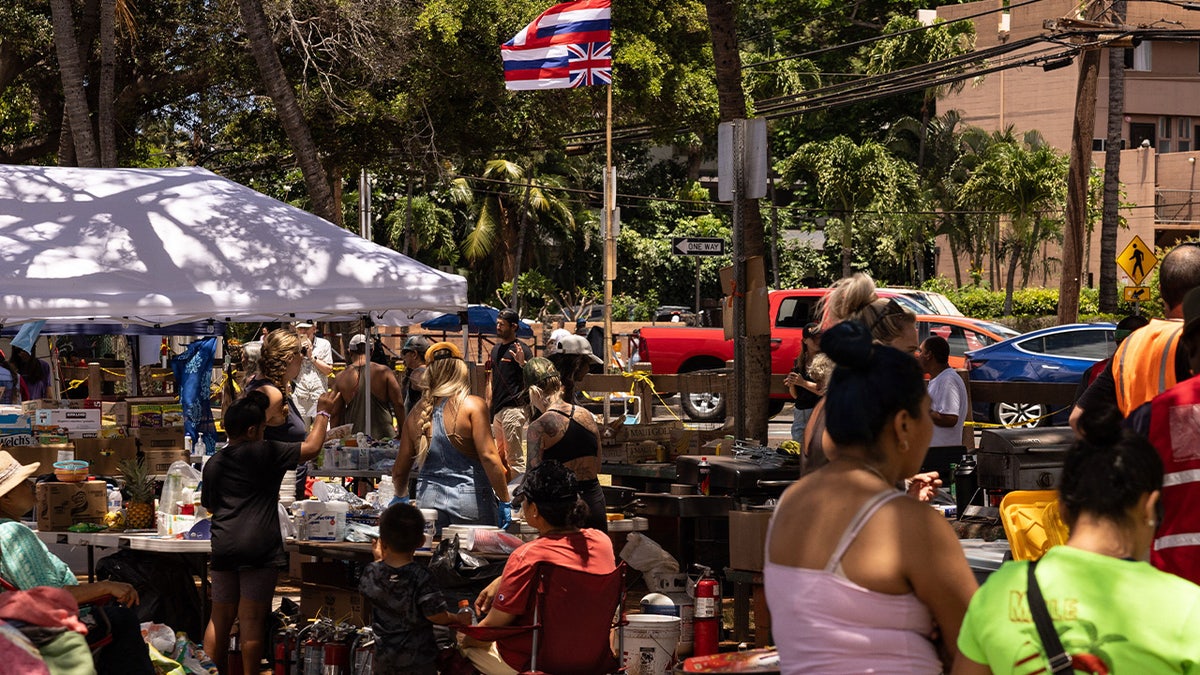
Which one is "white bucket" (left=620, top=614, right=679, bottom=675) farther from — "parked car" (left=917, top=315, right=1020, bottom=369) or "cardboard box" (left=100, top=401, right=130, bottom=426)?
"parked car" (left=917, top=315, right=1020, bottom=369)

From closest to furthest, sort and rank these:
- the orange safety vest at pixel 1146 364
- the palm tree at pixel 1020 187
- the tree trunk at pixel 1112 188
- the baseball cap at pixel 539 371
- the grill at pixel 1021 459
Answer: the orange safety vest at pixel 1146 364, the grill at pixel 1021 459, the baseball cap at pixel 539 371, the tree trunk at pixel 1112 188, the palm tree at pixel 1020 187

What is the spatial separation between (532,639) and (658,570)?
221 cm

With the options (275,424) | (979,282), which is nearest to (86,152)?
(275,424)

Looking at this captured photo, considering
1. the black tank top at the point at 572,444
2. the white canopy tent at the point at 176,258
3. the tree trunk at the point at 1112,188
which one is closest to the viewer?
the black tank top at the point at 572,444

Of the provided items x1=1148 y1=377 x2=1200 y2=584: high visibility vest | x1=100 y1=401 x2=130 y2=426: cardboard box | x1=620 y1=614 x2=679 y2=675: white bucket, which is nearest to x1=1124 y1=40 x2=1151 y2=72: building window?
x1=100 y1=401 x2=130 y2=426: cardboard box

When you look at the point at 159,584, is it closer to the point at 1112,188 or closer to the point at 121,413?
the point at 121,413

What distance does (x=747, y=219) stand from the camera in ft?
37.3

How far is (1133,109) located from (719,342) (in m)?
28.7

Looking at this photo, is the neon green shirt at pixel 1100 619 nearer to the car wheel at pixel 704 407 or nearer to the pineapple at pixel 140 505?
the pineapple at pixel 140 505

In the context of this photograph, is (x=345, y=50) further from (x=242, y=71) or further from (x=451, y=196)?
(x=451, y=196)

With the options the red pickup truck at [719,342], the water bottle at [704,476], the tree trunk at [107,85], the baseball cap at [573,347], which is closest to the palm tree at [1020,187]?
the red pickup truck at [719,342]

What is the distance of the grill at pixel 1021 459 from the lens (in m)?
5.89

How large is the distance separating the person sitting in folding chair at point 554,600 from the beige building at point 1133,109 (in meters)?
39.3

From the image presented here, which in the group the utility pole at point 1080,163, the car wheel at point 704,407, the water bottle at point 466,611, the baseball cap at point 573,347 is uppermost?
the utility pole at point 1080,163
